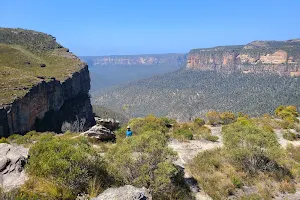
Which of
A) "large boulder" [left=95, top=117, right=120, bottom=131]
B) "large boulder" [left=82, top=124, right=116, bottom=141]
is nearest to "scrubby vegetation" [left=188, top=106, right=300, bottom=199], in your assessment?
"large boulder" [left=82, top=124, right=116, bottom=141]

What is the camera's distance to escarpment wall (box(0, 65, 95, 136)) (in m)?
43.6

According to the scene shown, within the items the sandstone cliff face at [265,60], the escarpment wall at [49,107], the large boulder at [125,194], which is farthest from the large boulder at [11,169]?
the sandstone cliff face at [265,60]

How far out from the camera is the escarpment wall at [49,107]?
4359 centimetres

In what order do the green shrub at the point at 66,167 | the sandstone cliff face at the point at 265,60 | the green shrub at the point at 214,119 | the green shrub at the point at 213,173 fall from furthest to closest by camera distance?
the sandstone cliff face at the point at 265,60
the green shrub at the point at 214,119
the green shrub at the point at 213,173
the green shrub at the point at 66,167

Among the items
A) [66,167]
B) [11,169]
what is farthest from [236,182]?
[11,169]

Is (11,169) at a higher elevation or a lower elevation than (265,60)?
higher

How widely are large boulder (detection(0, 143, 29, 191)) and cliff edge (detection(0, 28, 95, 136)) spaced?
34651 mm

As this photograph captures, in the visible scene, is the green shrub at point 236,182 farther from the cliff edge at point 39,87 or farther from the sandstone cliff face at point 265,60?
the sandstone cliff face at point 265,60

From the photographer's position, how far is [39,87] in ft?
176

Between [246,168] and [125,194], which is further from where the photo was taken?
[246,168]

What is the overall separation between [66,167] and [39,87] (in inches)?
1936

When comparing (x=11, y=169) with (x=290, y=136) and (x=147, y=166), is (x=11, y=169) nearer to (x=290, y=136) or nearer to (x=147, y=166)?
(x=147, y=166)

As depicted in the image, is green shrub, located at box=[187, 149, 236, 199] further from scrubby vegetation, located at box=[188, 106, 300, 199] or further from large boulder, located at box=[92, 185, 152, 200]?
large boulder, located at box=[92, 185, 152, 200]

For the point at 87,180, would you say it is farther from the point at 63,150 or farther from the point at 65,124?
the point at 65,124
